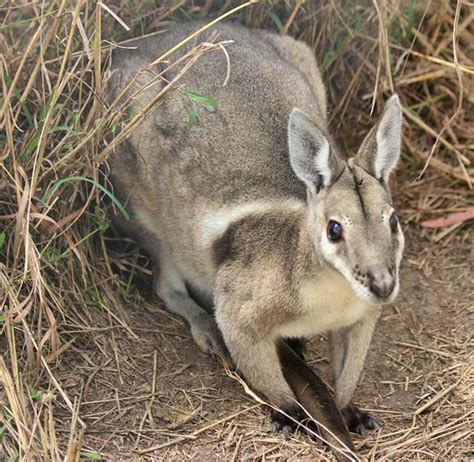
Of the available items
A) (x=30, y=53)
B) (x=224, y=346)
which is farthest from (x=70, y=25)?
(x=224, y=346)

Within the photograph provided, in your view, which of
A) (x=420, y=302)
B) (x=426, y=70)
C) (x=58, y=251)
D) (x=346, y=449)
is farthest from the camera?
(x=426, y=70)

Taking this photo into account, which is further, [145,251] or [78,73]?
[145,251]

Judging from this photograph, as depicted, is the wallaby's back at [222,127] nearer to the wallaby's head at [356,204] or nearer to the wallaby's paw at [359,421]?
the wallaby's head at [356,204]

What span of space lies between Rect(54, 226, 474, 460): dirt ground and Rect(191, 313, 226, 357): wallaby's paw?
0.05 m

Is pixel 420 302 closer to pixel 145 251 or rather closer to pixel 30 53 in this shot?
pixel 145 251

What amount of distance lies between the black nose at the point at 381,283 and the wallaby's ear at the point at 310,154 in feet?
1.69

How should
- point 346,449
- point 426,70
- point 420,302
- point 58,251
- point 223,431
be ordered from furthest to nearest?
1. point 426,70
2. point 420,302
3. point 58,251
4. point 223,431
5. point 346,449

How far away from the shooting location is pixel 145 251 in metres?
4.90

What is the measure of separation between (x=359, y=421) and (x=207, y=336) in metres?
0.85

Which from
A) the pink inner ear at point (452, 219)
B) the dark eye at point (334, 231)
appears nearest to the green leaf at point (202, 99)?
the dark eye at point (334, 231)

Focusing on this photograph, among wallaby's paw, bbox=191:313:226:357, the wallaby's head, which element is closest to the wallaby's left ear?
the wallaby's head

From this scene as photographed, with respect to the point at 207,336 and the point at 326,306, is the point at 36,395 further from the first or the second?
the point at 326,306

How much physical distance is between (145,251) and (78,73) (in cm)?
115

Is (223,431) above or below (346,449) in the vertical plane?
below
